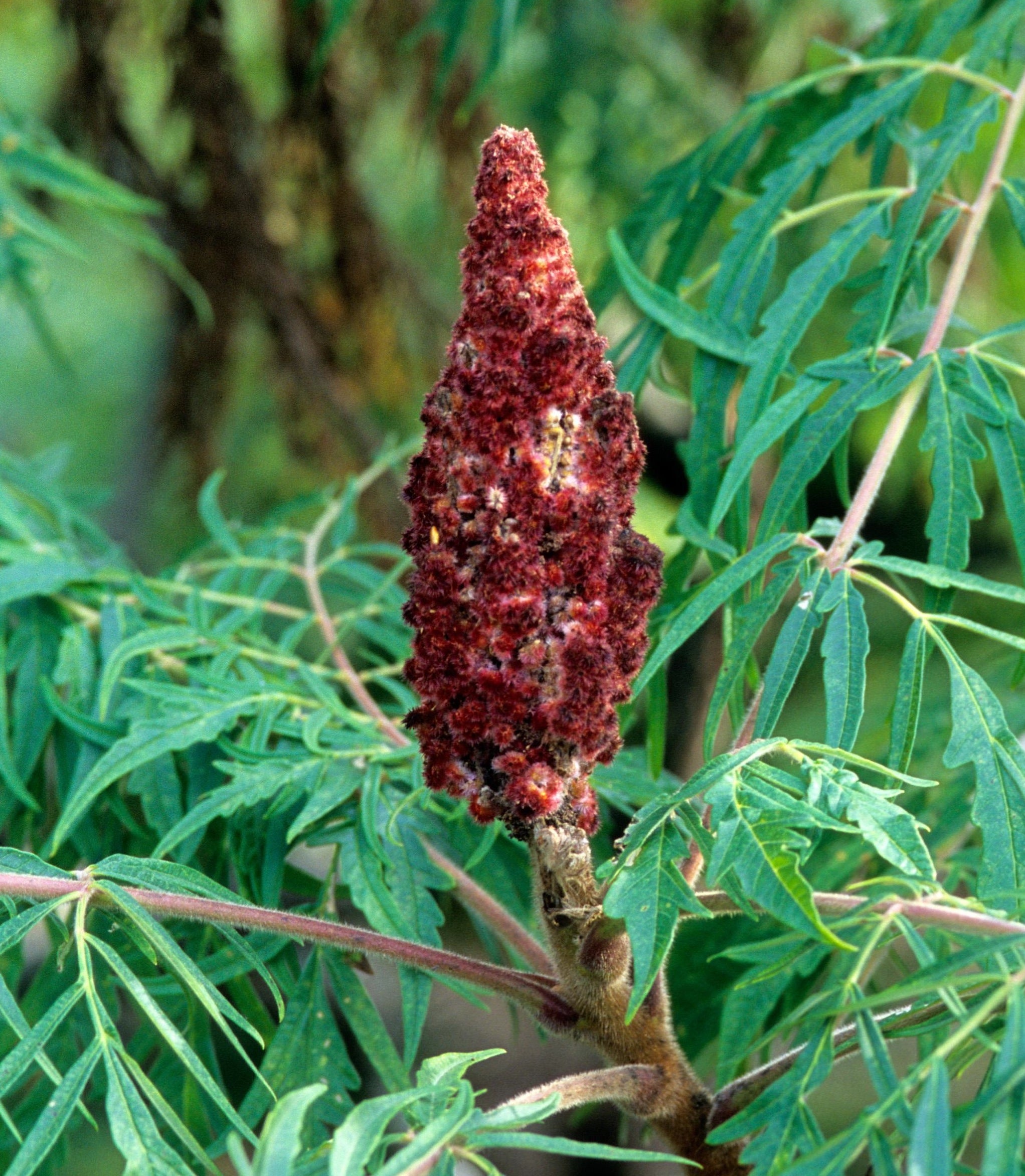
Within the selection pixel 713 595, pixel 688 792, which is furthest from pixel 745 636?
pixel 688 792

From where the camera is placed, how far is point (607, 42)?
9.81 feet

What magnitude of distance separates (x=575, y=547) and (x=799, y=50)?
9.97 ft

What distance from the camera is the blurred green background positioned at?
235cm

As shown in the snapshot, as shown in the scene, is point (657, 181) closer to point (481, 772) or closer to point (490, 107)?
point (481, 772)

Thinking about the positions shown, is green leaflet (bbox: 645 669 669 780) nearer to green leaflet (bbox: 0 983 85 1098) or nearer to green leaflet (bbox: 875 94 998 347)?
green leaflet (bbox: 875 94 998 347)

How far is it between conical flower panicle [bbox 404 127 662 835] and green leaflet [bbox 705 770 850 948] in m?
0.14

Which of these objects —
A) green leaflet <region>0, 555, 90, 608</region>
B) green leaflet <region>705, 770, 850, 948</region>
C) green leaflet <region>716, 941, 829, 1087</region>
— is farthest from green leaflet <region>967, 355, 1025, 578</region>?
green leaflet <region>0, 555, 90, 608</region>

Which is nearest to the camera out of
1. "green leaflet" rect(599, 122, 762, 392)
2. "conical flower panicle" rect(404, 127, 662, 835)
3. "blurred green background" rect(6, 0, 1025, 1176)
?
"conical flower panicle" rect(404, 127, 662, 835)

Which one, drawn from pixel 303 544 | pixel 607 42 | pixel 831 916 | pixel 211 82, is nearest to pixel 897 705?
pixel 831 916

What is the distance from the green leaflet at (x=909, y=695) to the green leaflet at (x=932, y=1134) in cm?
28

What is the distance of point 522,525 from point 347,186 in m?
1.87

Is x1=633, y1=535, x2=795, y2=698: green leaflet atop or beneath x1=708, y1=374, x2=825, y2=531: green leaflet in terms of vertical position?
beneath

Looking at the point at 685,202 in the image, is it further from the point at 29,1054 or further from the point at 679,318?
the point at 29,1054

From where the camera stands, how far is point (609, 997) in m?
0.96
